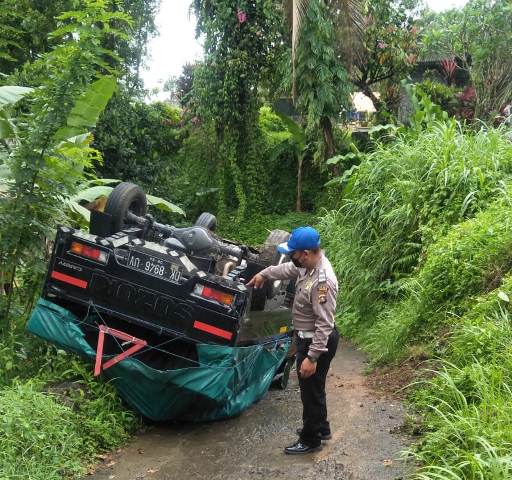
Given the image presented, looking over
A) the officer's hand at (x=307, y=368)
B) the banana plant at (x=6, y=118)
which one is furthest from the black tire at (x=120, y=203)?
the officer's hand at (x=307, y=368)

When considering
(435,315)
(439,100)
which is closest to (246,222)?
(439,100)

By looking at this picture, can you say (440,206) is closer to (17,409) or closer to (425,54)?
(17,409)

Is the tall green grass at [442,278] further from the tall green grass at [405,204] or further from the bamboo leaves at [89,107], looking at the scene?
the bamboo leaves at [89,107]

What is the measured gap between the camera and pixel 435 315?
679 cm

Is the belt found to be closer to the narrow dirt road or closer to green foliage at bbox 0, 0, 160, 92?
the narrow dirt road

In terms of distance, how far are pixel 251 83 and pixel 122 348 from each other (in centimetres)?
1069

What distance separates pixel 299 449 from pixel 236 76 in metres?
11.2

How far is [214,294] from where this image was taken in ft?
17.7

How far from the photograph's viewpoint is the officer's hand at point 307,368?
491 cm

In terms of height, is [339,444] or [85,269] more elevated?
[85,269]

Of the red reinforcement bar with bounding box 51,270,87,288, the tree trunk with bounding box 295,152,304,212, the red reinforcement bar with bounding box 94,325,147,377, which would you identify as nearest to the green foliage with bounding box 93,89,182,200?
the tree trunk with bounding box 295,152,304,212

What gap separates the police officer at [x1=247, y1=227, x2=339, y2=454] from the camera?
16.2 feet

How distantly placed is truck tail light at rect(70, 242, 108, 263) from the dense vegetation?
3.39 ft

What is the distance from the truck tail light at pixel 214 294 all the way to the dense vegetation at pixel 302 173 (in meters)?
1.26
